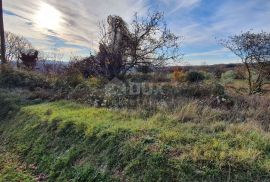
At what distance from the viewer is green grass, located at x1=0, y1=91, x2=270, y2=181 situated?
450cm

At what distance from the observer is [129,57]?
15.7 m

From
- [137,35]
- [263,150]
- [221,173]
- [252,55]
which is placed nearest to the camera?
[221,173]

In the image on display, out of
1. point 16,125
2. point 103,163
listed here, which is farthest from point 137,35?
point 103,163

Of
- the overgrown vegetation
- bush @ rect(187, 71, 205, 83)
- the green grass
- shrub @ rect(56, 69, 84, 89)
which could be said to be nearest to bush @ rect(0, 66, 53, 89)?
shrub @ rect(56, 69, 84, 89)

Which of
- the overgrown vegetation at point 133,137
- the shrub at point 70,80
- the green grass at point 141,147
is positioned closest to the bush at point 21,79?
the shrub at point 70,80

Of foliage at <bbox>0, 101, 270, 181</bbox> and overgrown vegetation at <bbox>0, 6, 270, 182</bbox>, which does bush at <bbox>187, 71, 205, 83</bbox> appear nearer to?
overgrown vegetation at <bbox>0, 6, 270, 182</bbox>

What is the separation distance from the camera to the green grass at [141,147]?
4.50 m

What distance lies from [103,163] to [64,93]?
6.99 m

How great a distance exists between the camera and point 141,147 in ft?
17.1

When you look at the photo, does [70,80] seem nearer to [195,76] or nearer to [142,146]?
[142,146]

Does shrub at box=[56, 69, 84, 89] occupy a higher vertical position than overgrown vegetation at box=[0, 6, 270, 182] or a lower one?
higher

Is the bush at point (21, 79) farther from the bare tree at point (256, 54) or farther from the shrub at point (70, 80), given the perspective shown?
the bare tree at point (256, 54)

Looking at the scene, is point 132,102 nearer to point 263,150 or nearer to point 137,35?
point 263,150

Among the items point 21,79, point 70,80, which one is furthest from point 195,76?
point 21,79
